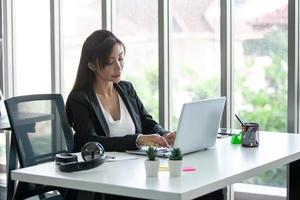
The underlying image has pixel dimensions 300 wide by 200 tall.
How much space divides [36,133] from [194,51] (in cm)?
147

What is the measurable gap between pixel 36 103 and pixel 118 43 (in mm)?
533

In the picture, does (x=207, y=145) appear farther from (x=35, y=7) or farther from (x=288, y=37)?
(x=35, y=7)

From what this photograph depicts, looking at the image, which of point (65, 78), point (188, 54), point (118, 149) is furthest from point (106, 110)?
point (65, 78)

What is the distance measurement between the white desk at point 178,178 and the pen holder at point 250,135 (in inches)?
2.0

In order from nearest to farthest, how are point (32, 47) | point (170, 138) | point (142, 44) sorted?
point (170, 138) < point (142, 44) < point (32, 47)

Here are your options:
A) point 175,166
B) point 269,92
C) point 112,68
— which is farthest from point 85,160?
point 269,92

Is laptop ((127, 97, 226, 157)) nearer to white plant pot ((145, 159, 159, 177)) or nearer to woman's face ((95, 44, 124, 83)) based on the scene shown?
white plant pot ((145, 159, 159, 177))

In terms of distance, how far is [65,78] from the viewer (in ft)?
14.6

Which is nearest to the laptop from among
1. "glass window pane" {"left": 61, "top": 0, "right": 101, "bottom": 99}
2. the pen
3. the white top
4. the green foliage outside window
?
the pen

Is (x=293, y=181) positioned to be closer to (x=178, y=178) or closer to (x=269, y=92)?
(x=269, y=92)

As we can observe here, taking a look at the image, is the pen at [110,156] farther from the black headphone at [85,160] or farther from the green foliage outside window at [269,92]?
the green foliage outside window at [269,92]

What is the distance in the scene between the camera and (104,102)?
9.12 feet

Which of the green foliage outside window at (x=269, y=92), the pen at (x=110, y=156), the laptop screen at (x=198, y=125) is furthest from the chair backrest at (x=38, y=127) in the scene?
the green foliage outside window at (x=269, y=92)

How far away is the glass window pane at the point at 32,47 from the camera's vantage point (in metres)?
4.53
